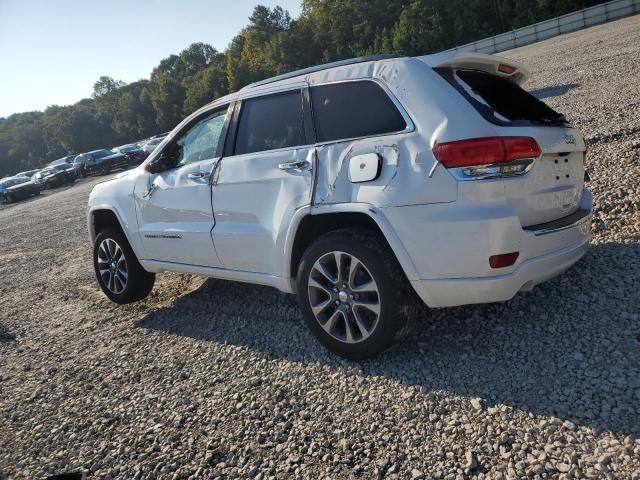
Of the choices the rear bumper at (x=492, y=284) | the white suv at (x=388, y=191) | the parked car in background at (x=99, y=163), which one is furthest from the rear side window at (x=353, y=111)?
the parked car in background at (x=99, y=163)

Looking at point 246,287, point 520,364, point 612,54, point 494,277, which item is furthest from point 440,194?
point 612,54

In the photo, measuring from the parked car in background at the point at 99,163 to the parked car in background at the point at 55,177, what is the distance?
788mm

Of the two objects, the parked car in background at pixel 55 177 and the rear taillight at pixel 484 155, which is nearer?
the rear taillight at pixel 484 155

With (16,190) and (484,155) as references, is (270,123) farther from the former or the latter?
(16,190)

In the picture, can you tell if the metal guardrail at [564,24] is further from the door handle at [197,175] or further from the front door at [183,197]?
the door handle at [197,175]

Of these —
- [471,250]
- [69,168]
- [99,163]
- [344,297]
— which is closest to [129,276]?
[344,297]

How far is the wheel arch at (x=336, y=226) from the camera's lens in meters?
3.05

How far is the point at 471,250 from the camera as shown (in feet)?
9.35

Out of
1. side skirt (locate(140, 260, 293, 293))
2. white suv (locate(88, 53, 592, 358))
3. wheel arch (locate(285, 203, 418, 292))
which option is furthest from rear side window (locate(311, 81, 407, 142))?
side skirt (locate(140, 260, 293, 293))

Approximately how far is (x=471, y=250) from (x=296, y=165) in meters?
1.30

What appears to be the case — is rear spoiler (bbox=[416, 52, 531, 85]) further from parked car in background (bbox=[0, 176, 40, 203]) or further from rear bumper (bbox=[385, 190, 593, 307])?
parked car in background (bbox=[0, 176, 40, 203])

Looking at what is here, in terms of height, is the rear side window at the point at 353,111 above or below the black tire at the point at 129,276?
above

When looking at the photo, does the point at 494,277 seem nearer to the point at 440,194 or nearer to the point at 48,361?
the point at 440,194

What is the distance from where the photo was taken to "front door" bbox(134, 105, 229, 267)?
4.19 meters
